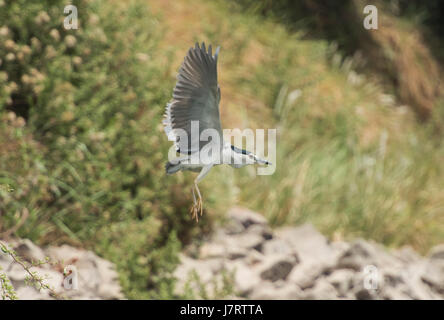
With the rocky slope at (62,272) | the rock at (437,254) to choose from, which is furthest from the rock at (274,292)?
the rock at (437,254)

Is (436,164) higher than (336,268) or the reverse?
higher

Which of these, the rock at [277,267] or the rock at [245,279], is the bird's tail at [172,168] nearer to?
the rock at [245,279]

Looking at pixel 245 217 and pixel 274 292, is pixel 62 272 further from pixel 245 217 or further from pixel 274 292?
pixel 245 217

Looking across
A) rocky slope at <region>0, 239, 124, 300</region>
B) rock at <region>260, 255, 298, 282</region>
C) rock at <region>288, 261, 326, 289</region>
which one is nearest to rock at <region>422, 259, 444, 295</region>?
rock at <region>288, 261, 326, 289</region>

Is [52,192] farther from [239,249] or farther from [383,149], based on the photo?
[383,149]

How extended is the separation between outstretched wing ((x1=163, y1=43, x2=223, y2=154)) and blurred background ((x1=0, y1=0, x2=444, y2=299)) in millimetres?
641

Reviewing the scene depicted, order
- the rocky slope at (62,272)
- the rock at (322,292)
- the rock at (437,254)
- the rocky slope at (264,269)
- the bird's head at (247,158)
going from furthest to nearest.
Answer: the rock at (437,254) → the rock at (322,292) → the rocky slope at (264,269) → the rocky slope at (62,272) → the bird's head at (247,158)

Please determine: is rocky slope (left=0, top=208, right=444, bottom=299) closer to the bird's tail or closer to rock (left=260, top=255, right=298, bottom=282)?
rock (left=260, top=255, right=298, bottom=282)

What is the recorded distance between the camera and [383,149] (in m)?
5.93

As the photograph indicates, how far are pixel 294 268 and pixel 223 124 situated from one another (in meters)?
1.54

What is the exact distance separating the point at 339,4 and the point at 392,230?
400cm

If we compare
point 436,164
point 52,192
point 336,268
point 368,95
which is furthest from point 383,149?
point 52,192

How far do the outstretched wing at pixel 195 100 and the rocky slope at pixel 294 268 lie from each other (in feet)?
6.64

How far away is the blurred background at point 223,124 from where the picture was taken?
348 cm
